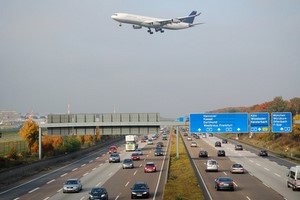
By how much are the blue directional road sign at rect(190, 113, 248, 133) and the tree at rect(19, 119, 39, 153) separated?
30.7m

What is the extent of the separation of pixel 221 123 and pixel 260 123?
5.36 metres

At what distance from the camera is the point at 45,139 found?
7806 centimetres

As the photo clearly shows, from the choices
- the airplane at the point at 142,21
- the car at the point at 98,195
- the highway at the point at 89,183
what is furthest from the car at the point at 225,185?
the airplane at the point at 142,21

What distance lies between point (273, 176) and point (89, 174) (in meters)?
21.0

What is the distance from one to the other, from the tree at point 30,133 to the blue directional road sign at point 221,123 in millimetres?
30671

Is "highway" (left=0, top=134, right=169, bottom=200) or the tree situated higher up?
the tree

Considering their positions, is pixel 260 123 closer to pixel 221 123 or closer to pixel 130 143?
pixel 221 123

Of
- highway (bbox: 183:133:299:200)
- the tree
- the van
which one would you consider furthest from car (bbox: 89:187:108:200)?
the tree

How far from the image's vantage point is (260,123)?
57188mm

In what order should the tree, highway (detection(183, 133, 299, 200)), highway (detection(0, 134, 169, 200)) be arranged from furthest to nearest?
the tree < highway (detection(0, 134, 169, 200)) < highway (detection(183, 133, 299, 200))

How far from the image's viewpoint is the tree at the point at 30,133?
72.8m

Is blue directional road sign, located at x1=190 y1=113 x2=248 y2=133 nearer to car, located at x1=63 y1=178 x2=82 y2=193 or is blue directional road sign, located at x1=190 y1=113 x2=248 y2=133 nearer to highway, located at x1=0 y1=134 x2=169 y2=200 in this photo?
highway, located at x1=0 y1=134 x2=169 y2=200

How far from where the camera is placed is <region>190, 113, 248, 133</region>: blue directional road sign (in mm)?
58094

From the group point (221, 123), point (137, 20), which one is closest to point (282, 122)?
point (221, 123)
